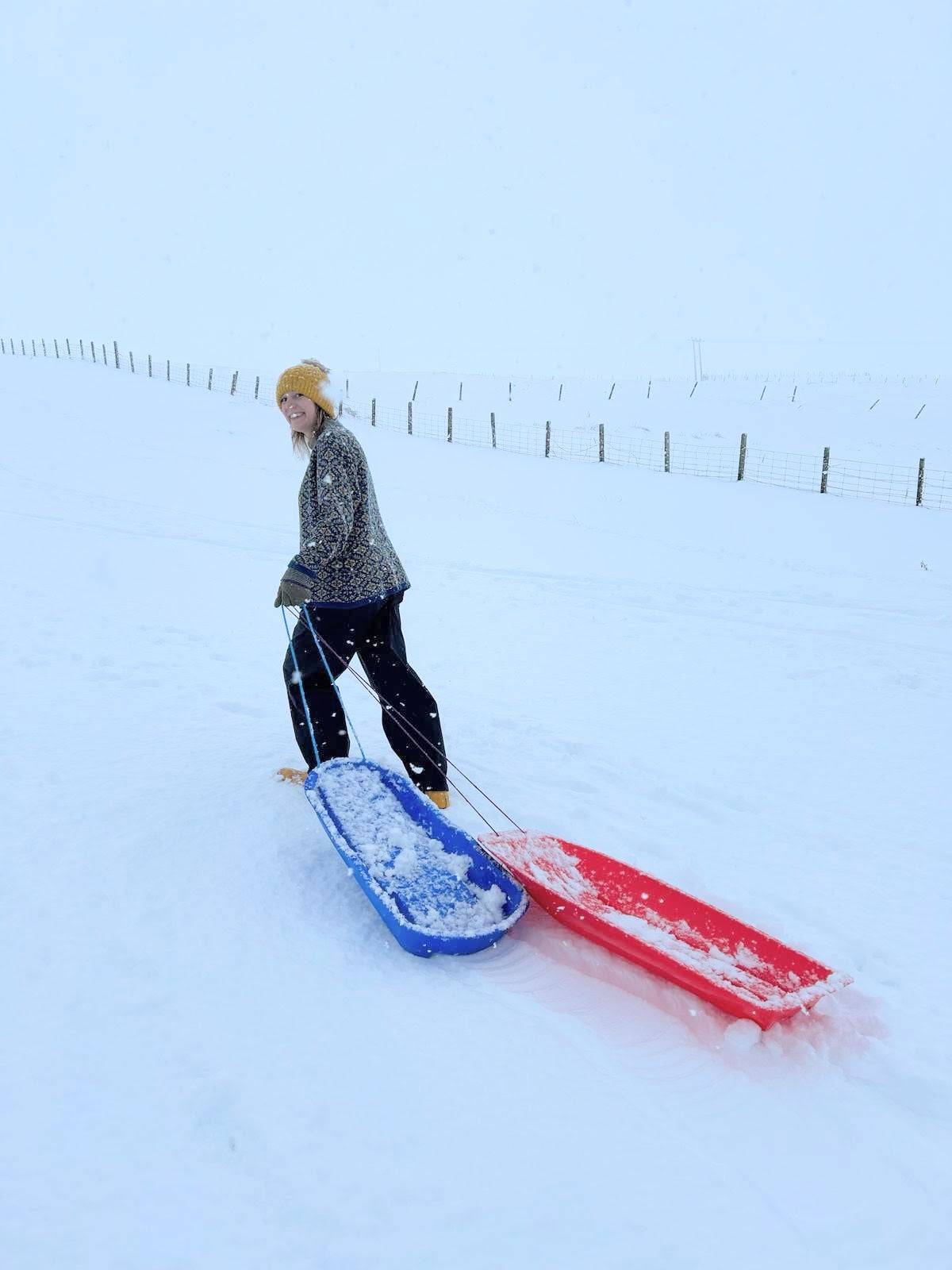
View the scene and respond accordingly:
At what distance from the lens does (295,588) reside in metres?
3.17

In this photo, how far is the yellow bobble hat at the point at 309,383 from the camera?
3.18 metres

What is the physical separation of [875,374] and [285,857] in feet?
142

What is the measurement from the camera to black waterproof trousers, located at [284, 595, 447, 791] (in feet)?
11.1

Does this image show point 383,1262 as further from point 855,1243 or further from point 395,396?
point 395,396

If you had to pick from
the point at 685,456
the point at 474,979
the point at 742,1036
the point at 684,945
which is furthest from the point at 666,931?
the point at 685,456

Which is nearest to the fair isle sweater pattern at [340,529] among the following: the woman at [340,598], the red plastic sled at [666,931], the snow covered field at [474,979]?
the woman at [340,598]

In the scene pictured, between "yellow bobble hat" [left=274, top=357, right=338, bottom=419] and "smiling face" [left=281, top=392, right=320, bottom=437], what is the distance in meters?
0.02

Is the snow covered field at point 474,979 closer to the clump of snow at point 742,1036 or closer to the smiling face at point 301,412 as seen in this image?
the clump of snow at point 742,1036

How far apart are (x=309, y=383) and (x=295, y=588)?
79 centimetres

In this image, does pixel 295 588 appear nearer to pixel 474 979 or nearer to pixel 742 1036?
pixel 474 979

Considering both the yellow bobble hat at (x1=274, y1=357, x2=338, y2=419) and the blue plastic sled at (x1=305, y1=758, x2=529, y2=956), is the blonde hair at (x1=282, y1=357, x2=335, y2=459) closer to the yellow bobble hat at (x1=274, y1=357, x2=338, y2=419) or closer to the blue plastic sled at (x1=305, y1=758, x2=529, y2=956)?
the yellow bobble hat at (x1=274, y1=357, x2=338, y2=419)

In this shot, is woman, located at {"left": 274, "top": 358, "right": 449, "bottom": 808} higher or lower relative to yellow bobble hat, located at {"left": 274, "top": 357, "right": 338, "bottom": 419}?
lower

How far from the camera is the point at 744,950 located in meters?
2.50

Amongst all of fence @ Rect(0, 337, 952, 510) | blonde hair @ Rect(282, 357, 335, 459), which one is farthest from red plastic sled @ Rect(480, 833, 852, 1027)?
fence @ Rect(0, 337, 952, 510)
